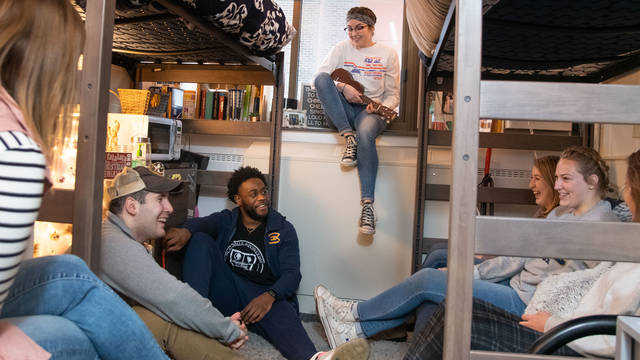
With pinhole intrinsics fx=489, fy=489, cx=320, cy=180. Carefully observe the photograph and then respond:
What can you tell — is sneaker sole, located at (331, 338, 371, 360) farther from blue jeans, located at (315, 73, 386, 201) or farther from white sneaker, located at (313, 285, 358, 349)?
blue jeans, located at (315, 73, 386, 201)

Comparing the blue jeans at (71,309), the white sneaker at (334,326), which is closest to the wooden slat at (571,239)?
the blue jeans at (71,309)

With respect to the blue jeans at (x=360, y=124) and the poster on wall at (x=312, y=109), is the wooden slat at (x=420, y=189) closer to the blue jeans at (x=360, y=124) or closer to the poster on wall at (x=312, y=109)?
the blue jeans at (x=360, y=124)

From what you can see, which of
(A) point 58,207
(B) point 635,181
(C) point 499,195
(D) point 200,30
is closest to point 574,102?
(B) point 635,181

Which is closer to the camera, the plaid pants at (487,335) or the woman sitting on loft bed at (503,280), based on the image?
the plaid pants at (487,335)

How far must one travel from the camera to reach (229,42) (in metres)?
2.05

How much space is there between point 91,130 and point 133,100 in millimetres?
1357

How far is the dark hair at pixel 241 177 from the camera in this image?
98.7 inches

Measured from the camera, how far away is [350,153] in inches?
100

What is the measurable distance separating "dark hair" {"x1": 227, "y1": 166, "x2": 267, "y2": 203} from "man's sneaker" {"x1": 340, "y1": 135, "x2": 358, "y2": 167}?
43cm

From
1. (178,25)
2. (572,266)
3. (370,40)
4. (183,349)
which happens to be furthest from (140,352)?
(370,40)

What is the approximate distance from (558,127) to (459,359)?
2238 millimetres

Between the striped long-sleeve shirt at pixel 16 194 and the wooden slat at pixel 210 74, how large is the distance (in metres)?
2.19

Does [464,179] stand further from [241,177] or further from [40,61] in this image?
[241,177]

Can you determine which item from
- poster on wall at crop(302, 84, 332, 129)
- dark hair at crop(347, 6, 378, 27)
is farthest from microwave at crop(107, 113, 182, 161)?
dark hair at crop(347, 6, 378, 27)
